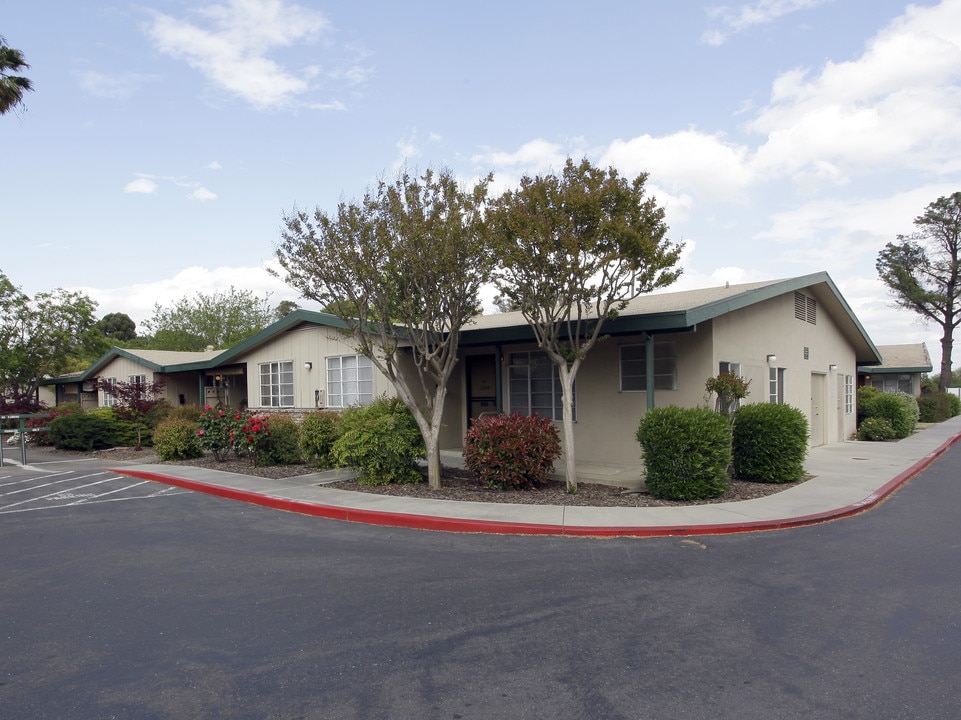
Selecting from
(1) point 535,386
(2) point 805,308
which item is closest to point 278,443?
(1) point 535,386

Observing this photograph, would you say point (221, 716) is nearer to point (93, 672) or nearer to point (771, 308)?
point (93, 672)

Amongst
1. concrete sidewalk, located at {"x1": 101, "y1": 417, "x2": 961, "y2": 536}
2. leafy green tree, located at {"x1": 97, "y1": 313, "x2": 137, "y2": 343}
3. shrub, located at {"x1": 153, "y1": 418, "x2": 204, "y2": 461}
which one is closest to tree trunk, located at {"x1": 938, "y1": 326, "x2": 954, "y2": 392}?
concrete sidewalk, located at {"x1": 101, "y1": 417, "x2": 961, "y2": 536}

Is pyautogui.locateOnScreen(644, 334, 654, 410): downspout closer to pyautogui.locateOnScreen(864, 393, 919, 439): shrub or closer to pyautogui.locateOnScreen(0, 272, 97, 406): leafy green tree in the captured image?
pyautogui.locateOnScreen(864, 393, 919, 439): shrub

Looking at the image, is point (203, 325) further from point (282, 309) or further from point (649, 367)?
point (649, 367)

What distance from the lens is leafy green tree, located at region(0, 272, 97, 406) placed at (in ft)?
96.8

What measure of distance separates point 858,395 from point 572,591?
23.8 m

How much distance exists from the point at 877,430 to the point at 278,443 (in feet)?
58.7

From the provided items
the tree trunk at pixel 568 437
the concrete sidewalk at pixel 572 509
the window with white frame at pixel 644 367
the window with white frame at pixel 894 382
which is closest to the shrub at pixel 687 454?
the concrete sidewalk at pixel 572 509

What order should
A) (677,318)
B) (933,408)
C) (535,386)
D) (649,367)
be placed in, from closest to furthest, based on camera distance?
(677,318), (649,367), (535,386), (933,408)

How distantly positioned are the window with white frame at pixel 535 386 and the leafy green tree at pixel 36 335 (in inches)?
964

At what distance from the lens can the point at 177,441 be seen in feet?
53.0

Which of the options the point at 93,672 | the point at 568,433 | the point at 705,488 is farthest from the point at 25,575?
the point at 705,488

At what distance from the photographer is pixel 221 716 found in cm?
371

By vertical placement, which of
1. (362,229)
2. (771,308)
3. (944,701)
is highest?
(362,229)
